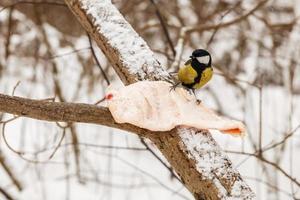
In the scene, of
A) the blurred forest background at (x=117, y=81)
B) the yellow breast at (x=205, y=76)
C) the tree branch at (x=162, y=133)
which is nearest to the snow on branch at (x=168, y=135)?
the tree branch at (x=162, y=133)

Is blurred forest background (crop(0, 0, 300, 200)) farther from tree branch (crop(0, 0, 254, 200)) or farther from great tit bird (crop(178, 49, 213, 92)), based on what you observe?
great tit bird (crop(178, 49, 213, 92))

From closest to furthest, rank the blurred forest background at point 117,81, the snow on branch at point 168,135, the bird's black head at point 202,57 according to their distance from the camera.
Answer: the snow on branch at point 168,135 < the bird's black head at point 202,57 < the blurred forest background at point 117,81

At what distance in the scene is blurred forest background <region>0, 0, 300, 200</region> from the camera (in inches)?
118

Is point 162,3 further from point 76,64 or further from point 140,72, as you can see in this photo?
point 140,72

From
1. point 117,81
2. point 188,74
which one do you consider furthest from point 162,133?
point 117,81

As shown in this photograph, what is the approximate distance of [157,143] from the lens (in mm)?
1603

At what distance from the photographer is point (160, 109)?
1.64 meters

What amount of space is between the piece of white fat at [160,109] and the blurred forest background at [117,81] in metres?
0.45

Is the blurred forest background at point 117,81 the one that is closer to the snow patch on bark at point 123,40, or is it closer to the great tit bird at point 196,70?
the snow patch on bark at point 123,40

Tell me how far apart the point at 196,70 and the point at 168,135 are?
27 centimetres

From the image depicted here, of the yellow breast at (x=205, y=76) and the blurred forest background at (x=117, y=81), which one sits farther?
the blurred forest background at (x=117, y=81)

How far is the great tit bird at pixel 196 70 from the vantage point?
1.68 metres

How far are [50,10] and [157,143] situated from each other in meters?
4.26

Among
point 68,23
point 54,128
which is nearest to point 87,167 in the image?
point 54,128
